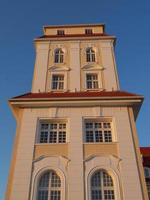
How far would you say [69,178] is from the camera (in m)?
18.8

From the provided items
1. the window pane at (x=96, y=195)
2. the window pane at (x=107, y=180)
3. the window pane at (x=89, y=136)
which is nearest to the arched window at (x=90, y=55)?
the window pane at (x=89, y=136)

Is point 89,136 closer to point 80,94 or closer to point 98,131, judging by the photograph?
point 98,131

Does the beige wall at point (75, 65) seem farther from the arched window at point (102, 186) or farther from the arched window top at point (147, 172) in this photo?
the arched window top at point (147, 172)

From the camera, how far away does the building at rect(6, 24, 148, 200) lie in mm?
18594

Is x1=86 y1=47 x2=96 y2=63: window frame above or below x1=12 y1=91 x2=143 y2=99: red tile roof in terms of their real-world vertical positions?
above

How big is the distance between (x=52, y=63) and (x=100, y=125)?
904 cm

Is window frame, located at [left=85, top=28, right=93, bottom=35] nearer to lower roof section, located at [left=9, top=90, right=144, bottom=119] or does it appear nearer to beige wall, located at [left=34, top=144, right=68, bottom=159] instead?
lower roof section, located at [left=9, top=90, right=144, bottom=119]

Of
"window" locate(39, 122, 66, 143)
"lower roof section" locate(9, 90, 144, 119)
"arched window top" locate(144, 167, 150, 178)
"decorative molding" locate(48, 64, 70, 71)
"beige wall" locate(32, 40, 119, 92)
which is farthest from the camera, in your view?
"arched window top" locate(144, 167, 150, 178)

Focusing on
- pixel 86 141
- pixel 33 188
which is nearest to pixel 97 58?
pixel 86 141

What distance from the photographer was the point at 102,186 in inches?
742

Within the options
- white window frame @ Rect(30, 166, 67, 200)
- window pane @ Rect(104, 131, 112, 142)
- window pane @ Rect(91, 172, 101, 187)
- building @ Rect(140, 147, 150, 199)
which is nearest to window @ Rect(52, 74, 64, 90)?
window pane @ Rect(104, 131, 112, 142)

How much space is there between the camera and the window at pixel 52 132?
21.5m

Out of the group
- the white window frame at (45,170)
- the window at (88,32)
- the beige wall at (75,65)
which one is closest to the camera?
the white window frame at (45,170)

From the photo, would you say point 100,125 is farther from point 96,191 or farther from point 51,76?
point 51,76
